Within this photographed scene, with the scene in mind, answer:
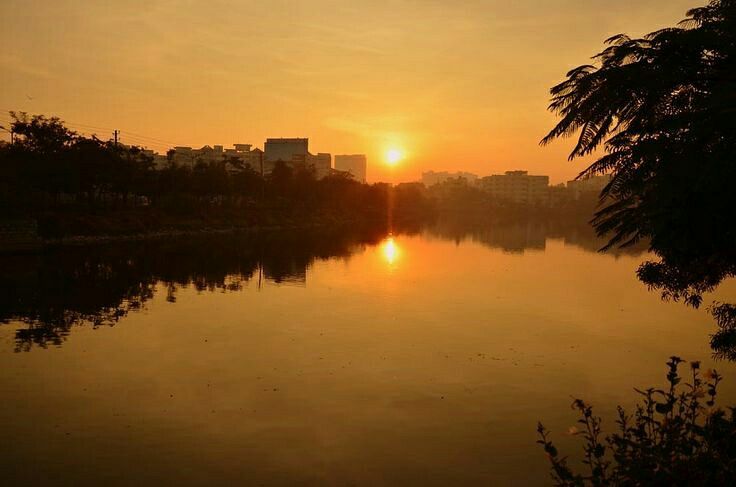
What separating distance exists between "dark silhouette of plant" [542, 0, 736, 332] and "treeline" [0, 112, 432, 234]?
50.1 meters

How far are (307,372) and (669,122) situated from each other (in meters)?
12.4

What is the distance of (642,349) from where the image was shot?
63.0 ft

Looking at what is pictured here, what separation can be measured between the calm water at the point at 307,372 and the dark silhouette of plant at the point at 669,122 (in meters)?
5.97

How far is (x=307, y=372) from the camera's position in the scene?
16.0 meters

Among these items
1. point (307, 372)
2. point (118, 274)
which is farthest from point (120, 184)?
point (307, 372)

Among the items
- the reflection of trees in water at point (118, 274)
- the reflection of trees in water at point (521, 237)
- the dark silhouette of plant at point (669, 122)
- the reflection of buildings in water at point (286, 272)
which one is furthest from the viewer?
the reflection of trees in water at point (521, 237)

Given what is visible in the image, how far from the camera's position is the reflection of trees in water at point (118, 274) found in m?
22.4

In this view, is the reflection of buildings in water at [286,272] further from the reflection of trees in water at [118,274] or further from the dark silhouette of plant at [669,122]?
the dark silhouette of plant at [669,122]

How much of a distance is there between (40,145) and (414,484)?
57.5 meters

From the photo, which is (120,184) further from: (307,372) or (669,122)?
(669,122)

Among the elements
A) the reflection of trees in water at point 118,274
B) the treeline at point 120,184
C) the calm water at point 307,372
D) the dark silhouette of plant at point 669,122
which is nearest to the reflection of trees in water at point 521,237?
the reflection of trees in water at point 118,274

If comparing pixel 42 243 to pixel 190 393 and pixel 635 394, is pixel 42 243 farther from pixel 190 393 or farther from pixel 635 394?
pixel 635 394

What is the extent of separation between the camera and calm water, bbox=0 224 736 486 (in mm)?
10625

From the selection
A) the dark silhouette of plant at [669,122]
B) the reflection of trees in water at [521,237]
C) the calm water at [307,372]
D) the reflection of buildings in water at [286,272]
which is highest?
the dark silhouette of plant at [669,122]
